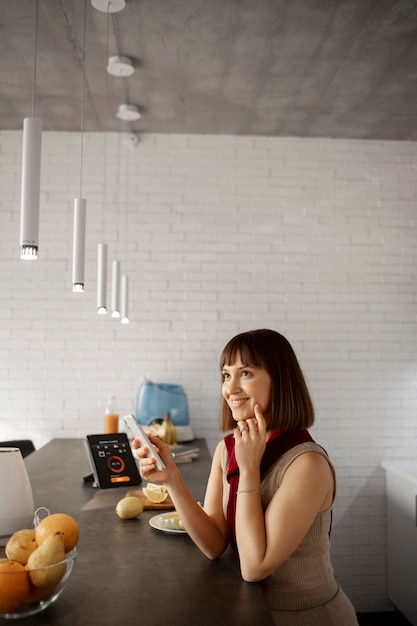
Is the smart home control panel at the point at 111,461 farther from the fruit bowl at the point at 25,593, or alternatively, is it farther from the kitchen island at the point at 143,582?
the fruit bowl at the point at 25,593

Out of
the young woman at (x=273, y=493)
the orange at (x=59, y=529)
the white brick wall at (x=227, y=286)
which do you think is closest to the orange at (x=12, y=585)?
the orange at (x=59, y=529)

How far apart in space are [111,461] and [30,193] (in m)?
1.29

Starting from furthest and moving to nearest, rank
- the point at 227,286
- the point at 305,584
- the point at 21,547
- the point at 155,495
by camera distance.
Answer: the point at 227,286
the point at 155,495
the point at 305,584
the point at 21,547

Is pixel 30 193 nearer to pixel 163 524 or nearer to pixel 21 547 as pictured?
pixel 21 547

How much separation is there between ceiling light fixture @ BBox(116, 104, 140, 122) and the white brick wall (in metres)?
0.42

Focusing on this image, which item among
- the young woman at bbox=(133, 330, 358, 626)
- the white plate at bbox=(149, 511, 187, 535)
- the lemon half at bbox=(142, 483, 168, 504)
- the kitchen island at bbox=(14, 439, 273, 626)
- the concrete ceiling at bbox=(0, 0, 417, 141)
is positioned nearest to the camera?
the kitchen island at bbox=(14, 439, 273, 626)

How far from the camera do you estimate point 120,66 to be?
3.43 meters

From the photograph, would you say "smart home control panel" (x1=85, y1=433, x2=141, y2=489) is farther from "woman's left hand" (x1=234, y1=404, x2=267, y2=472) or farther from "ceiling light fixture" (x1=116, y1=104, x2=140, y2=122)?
"ceiling light fixture" (x1=116, y1=104, x2=140, y2=122)

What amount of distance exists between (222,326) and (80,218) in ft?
7.32

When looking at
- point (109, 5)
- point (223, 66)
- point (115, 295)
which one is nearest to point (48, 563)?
point (115, 295)

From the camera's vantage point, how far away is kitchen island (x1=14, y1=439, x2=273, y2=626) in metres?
1.33

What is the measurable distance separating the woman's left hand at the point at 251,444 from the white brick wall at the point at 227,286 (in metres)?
2.82

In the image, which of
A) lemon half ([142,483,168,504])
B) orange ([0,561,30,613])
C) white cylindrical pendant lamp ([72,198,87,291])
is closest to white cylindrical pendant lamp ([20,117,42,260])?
white cylindrical pendant lamp ([72,198,87,291])

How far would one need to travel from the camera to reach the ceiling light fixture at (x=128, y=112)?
406 centimetres
